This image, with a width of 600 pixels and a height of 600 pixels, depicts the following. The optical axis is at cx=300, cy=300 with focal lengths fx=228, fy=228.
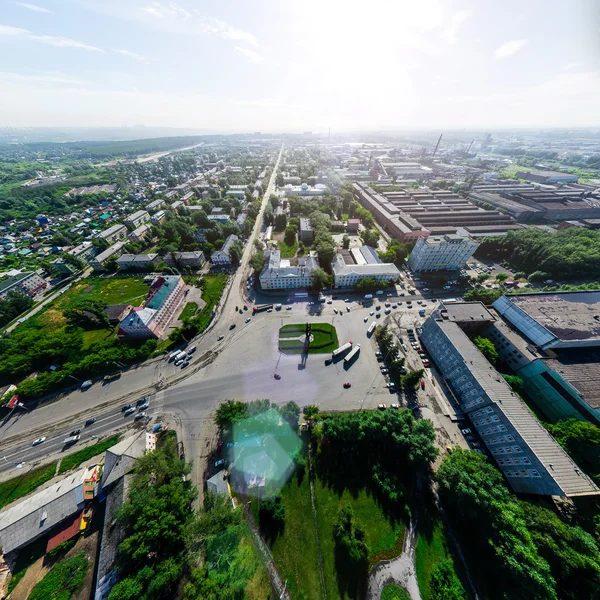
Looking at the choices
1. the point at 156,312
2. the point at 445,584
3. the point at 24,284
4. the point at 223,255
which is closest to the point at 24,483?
the point at 156,312

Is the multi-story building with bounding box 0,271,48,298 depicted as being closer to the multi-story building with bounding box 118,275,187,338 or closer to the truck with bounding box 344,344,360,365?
the multi-story building with bounding box 118,275,187,338

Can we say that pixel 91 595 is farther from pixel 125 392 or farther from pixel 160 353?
pixel 160 353

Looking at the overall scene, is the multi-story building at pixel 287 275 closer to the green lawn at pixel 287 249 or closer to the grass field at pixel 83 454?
the green lawn at pixel 287 249

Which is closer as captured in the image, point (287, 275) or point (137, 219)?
point (287, 275)

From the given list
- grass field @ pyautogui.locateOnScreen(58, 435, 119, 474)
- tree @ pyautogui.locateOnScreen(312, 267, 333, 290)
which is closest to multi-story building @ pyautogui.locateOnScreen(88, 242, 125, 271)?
grass field @ pyautogui.locateOnScreen(58, 435, 119, 474)

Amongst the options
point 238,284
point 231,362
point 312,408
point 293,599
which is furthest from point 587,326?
point 238,284

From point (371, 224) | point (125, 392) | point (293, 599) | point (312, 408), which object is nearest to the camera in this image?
point (293, 599)

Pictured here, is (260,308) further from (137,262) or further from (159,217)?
(159,217)
